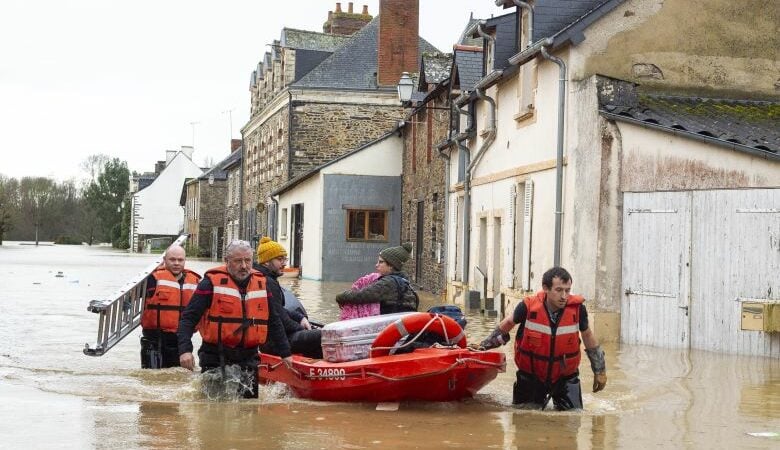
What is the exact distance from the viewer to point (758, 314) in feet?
46.2

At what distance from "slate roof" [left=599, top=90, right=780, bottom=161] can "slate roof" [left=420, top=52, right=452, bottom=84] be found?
13224mm

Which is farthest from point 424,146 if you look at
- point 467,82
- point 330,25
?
point 330,25

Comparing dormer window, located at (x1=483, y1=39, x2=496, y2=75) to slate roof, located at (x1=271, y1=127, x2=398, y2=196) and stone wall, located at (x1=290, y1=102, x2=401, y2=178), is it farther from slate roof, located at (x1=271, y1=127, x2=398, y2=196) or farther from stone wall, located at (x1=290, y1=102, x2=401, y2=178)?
stone wall, located at (x1=290, y1=102, x2=401, y2=178)

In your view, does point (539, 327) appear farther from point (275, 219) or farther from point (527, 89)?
point (275, 219)

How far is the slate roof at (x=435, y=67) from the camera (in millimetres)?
29938

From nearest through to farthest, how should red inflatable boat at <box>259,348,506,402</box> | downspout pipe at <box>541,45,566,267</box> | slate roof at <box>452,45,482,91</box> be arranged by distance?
red inflatable boat at <box>259,348,506,402</box> < downspout pipe at <box>541,45,566,267</box> < slate roof at <box>452,45,482,91</box>

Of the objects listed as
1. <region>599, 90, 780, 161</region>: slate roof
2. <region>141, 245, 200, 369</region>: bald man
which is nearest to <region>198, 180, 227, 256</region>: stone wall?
<region>599, 90, 780, 161</region>: slate roof

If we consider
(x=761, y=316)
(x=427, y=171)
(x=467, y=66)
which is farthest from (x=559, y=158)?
(x=427, y=171)

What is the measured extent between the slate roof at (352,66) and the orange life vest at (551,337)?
1229 inches

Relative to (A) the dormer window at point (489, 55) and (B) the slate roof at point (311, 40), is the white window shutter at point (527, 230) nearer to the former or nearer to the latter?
(A) the dormer window at point (489, 55)

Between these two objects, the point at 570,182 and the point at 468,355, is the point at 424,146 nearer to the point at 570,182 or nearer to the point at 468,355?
the point at 570,182

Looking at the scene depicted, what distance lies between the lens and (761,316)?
1403 cm

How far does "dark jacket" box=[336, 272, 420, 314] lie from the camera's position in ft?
35.0

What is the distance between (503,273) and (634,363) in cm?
722
